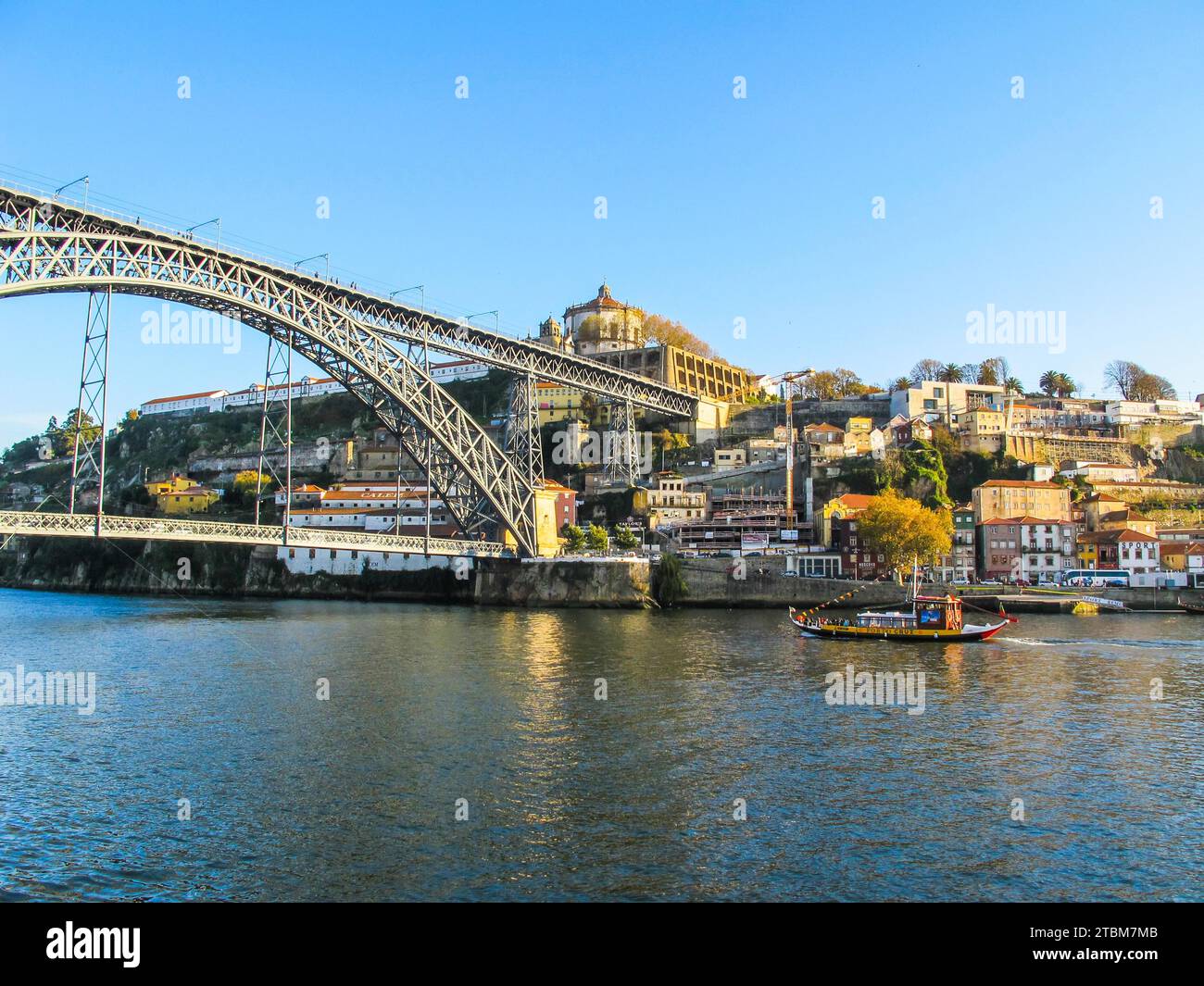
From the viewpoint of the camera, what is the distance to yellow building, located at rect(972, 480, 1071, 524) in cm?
6338

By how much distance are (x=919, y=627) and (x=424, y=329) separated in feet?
101

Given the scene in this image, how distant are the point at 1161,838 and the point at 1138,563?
50445 mm

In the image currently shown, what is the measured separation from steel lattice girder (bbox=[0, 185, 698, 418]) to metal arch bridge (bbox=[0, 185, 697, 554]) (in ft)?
0.22

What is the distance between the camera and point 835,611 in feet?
173

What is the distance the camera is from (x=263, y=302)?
1748 inches

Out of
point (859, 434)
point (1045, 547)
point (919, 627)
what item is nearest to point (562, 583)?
point (919, 627)

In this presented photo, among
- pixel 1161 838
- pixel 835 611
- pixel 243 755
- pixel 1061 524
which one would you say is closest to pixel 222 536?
pixel 243 755

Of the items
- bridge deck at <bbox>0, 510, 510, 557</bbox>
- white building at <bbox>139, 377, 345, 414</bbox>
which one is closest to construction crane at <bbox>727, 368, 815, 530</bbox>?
bridge deck at <bbox>0, 510, 510, 557</bbox>

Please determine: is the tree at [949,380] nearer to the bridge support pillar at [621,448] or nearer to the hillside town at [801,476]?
the hillside town at [801,476]

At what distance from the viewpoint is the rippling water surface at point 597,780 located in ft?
40.3

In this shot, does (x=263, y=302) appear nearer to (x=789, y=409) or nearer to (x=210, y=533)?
(x=210, y=533)

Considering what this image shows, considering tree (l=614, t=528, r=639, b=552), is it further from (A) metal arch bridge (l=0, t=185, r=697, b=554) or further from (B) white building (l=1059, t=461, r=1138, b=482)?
(B) white building (l=1059, t=461, r=1138, b=482)
